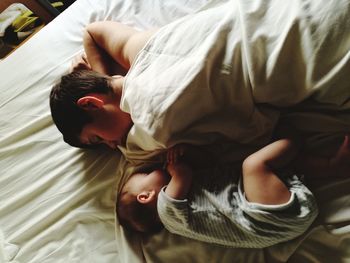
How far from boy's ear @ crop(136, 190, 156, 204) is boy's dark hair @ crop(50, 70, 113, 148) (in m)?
0.26

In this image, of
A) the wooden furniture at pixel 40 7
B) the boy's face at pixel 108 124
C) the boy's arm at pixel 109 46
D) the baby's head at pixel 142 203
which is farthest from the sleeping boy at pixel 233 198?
the wooden furniture at pixel 40 7

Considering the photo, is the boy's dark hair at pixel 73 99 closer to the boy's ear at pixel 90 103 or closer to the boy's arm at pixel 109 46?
the boy's ear at pixel 90 103

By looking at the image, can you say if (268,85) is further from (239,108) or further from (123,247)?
(123,247)

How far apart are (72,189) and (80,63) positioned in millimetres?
416

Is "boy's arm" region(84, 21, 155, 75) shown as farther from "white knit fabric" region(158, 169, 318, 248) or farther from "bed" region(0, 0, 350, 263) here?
"white knit fabric" region(158, 169, 318, 248)

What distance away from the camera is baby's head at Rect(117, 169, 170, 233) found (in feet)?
2.51

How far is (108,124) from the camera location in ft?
2.87

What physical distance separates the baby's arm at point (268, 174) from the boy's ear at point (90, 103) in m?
0.43

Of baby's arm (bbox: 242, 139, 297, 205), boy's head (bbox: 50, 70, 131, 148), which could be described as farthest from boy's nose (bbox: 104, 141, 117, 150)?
baby's arm (bbox: 242, 139, 297, 205)

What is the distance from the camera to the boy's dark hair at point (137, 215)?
767mm

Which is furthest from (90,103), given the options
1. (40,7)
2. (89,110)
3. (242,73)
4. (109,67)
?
(40,7)

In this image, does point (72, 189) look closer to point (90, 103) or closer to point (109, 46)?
point (90, 103)

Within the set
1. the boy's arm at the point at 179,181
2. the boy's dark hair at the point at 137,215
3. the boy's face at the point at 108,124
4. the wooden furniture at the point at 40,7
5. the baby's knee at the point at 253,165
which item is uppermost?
the wooden furniture at the point at 40,7

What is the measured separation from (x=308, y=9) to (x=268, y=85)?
6.3 inches
